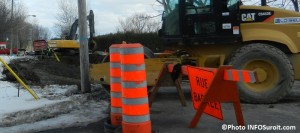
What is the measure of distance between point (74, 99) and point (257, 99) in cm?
417

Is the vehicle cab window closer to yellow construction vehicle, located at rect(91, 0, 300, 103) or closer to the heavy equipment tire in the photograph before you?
yellow construction vehicle, located at rect(91, 0, 300, 103)

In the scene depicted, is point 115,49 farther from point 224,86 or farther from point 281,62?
point 281,62

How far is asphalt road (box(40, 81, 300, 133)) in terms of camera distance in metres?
7.00

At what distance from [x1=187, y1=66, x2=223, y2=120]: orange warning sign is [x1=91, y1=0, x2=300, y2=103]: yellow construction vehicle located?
297 cm

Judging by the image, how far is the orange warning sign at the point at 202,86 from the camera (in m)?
6.72

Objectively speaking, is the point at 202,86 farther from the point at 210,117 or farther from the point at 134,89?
the point at 134,89

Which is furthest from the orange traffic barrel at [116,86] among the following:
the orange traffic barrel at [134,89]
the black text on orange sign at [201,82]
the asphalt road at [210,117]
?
the black text on orange sign at [201,82]

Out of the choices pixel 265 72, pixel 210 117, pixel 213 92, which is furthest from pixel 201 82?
pixel 265 72

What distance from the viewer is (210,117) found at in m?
7.71

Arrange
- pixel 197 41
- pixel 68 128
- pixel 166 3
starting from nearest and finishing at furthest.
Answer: pixel 68 128 < pixel 197 41 < pixel 166 3

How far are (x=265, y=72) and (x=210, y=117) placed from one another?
9.97 feet

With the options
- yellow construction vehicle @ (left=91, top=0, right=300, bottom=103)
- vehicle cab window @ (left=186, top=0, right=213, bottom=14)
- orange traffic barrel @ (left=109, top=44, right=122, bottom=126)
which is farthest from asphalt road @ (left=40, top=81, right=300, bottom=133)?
vehicle cab window @ (left=186, top=0, right=213, bottom=14)

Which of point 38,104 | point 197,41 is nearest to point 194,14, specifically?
point 197,41

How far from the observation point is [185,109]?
8953 mm
